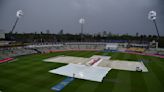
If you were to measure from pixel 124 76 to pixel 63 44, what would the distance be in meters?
48.9

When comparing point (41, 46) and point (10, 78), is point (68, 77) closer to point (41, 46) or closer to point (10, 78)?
point (10, 78)

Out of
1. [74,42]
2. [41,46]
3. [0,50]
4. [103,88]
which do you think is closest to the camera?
[103,88]

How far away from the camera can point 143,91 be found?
15.8m

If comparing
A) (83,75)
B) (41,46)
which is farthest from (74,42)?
(83,75)

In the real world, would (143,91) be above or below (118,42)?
below

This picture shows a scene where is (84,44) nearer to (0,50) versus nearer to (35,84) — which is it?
(0,50)

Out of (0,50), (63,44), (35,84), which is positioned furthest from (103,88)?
(63,44)

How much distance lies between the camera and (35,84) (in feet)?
56.3

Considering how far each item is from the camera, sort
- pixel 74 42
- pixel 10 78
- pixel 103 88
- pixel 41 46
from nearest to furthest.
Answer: pixel 103 88
pixel 10 78
pixel 41 46
pixel 74 42

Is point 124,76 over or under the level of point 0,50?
under

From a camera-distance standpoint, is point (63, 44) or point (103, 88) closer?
point (103, 88)

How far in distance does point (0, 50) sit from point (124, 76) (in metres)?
35.7

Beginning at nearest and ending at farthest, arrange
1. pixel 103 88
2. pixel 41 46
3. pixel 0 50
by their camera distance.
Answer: pixel 103 88, pixel 0 50, pixel 41 46

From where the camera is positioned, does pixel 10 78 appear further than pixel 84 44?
No
